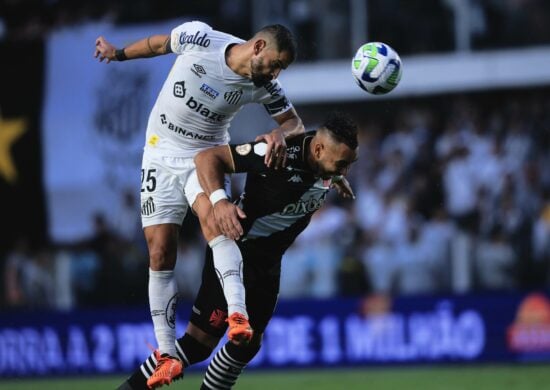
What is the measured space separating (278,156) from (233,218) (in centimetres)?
59

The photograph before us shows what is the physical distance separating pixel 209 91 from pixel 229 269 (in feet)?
4.93

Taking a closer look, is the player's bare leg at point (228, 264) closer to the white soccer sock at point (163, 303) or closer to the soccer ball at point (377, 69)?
the white soccer sock at point (163, 303)

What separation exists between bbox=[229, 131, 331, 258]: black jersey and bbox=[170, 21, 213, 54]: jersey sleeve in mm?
942

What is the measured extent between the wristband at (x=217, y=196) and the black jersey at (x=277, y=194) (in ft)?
0.95

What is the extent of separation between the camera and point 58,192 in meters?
19.3

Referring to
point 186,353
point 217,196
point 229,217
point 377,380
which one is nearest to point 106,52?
point 217,196

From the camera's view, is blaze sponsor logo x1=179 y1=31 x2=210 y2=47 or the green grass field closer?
blaze sponsor logo x1=179 y1=31 x2=210 y2=47

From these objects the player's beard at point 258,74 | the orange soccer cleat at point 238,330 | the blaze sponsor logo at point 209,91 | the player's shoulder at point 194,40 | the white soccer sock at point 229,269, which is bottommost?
the orange soccer cleat at point 238,330

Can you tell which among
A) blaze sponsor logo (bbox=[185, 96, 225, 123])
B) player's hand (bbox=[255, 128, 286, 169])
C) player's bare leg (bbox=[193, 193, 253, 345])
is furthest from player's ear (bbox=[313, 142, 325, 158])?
blaze sponsor logo (bbox=[185, 96, 225, 123])

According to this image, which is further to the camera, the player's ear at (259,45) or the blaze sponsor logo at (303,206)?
the blaze sponsor logo at (303,206)

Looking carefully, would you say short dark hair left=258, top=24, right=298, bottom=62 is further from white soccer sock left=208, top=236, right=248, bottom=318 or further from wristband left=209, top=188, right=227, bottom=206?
white soccer sock left=208, top=236, right=248, bottom=318

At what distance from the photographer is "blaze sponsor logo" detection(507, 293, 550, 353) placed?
15.6 meters

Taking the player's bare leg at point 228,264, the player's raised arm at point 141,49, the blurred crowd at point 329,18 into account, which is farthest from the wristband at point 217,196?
the blurred crowd at point 329,18

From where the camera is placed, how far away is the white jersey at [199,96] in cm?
941
